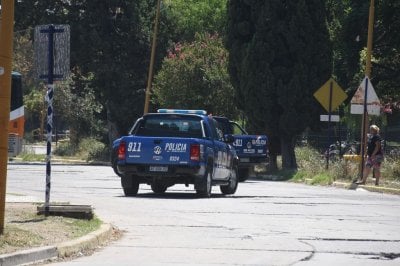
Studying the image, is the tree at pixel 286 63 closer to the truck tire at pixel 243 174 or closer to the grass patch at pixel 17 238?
the truck tire at pixel 243 174

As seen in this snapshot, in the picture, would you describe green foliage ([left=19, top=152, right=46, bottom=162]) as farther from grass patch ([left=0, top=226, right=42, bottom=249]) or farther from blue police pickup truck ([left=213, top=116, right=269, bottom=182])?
grass patch ([left=0, top=226, right=42, bottom=249])

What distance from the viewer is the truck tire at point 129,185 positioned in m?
21.6

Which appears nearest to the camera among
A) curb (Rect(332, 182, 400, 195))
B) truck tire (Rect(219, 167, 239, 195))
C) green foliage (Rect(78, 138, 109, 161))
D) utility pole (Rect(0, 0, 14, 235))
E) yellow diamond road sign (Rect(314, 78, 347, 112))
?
utility pole (Rect(0, 0, 14, 235))

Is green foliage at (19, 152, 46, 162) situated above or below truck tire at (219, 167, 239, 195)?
Answer: below

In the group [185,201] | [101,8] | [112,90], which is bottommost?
[185,201]

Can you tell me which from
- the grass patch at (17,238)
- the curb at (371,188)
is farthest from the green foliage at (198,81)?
the grass patch at (17,238)

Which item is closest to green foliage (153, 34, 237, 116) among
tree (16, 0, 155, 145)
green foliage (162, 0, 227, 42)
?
tree (16, 0, 155, 145)

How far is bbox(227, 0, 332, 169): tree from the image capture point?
37688mm

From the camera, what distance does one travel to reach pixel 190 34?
67875 millimetres

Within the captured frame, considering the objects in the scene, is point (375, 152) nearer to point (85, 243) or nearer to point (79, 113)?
point (85, 243)

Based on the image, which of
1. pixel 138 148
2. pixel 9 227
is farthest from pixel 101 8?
pixel 9 227

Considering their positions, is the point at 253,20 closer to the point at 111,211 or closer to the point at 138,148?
the point at 138,148

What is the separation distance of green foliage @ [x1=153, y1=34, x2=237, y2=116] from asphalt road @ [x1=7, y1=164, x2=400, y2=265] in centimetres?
2242

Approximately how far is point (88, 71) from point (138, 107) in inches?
142
